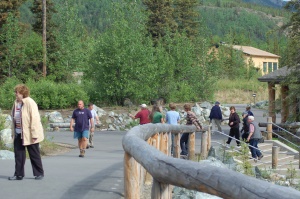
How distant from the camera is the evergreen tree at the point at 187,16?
3152 inches

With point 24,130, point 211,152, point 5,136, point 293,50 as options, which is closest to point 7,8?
point 293,50

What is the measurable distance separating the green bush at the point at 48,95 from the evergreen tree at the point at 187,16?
132 feet

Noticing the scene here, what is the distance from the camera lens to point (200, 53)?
64.9m

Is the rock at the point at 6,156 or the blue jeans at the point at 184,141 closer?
the rock at the point at 6,156

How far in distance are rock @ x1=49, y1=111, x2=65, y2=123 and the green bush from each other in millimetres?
1492

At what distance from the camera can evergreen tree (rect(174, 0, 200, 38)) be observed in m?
80.1

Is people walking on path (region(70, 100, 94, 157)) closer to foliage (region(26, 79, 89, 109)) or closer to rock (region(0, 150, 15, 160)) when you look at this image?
rock (region(0, 150, 15, 160))

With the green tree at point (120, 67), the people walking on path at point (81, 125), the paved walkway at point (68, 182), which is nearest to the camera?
the paved walkway at point (68, 182)

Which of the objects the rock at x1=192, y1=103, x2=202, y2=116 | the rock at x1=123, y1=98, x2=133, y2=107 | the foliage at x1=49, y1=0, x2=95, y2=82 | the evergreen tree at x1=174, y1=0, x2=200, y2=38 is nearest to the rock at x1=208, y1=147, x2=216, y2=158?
the rock at x1=123, y1=98, x2=133, y2=107

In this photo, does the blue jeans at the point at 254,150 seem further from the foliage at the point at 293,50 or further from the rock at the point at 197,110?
the rock at the point at 197,110

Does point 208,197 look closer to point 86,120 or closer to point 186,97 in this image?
point 86,120

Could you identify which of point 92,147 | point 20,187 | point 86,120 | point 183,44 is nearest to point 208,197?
point 20,187

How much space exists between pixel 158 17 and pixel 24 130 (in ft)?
195

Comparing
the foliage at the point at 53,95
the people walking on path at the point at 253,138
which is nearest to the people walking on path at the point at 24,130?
the people walking on path at the point at 253,138
